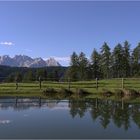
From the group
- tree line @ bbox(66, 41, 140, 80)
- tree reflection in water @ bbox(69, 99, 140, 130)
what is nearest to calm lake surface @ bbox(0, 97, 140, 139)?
tree reflection in water @ bbox(69, 99, 140, 130)

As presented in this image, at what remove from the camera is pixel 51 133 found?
15.8 m

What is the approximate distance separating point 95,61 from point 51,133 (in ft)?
341

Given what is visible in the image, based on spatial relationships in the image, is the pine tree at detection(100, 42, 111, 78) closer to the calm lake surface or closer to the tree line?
the tree line

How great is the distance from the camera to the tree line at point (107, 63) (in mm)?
115000

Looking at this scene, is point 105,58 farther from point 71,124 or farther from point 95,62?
point 71,124

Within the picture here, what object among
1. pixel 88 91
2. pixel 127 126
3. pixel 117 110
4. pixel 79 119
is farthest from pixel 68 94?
pixel 127 126

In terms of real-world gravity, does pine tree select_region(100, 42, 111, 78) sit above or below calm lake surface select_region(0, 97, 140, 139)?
above

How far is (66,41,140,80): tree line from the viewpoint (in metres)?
115

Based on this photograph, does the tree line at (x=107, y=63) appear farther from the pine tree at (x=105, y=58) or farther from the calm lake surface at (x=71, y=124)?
the calm lake surface at (x=71, y=124)

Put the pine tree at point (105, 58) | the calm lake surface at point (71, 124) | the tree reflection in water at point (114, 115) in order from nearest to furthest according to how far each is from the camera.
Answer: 1. the calm lake surface at point (71, 124)
2. the tree reflection in water at point (114, 115)
3. the pine tree at point (105, 58)

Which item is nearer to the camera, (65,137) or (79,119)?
(65,137)

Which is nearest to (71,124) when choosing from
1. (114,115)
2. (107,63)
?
(114,115)

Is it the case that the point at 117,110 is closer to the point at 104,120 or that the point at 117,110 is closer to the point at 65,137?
the point at 104,120

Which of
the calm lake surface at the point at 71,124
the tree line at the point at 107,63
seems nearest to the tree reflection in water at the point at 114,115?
the calm lake surface at the point at 71,124
